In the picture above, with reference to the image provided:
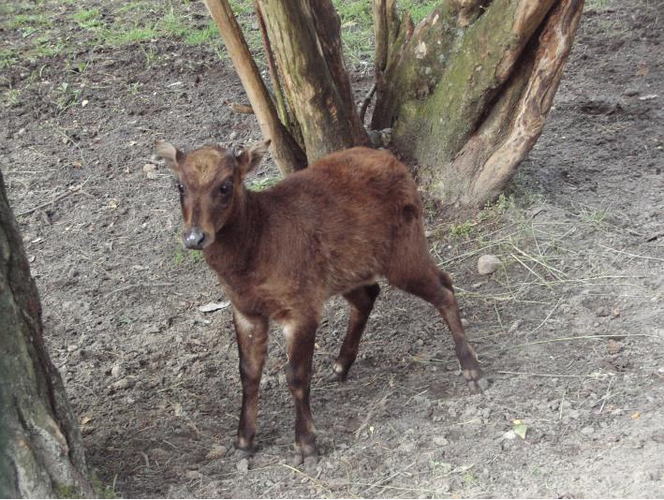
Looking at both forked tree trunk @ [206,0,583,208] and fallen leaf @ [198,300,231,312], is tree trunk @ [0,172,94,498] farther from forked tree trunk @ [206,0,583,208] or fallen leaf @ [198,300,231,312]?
forked tree trunk @ [206,0,583,208]

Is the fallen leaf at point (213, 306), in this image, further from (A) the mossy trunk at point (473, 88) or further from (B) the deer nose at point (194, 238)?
(B) the deer nose at point (194, 238)

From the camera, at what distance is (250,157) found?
14.6 ft

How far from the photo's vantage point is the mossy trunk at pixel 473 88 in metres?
5.83

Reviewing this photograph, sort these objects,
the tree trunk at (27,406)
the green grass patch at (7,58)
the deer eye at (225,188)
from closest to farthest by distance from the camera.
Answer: the tree trunk at (27,406) → the deer eye at (225,188) → the green grass patch at (7,58)

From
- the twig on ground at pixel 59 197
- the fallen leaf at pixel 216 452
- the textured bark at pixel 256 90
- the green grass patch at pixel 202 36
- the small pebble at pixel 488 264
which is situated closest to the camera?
the fallen leaf at pixel 216 452

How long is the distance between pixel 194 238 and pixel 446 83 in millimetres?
2892

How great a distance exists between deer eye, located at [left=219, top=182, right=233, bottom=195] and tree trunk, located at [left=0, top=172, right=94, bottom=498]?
2.95ft

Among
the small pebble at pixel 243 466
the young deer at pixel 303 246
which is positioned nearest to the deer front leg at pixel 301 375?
the young deer at pixel 303 246

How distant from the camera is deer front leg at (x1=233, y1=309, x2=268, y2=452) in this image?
4.53m

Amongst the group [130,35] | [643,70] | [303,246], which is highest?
[130,35]

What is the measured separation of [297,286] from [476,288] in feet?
5.57

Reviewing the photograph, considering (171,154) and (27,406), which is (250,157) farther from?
(27,406)

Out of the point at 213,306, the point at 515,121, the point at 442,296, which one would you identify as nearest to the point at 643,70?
the point at 515,121

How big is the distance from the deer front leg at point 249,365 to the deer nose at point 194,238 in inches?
24.5
